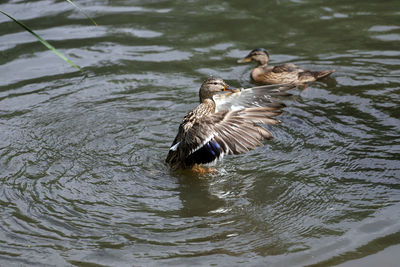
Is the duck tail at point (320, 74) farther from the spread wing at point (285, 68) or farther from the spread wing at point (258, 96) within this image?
the spread wing at point (258, 96)

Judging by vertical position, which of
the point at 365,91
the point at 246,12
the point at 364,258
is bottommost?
the point at 364,258

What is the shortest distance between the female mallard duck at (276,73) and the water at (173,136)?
0.64ft

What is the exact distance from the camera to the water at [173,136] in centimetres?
469

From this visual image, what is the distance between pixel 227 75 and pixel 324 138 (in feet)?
8.88

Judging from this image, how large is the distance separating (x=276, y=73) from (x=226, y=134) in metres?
3.70

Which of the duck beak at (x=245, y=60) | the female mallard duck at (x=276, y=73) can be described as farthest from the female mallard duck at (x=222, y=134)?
the duck beak at (x=245, y=60)

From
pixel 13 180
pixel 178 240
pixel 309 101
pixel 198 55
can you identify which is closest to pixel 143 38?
pixel 198 55

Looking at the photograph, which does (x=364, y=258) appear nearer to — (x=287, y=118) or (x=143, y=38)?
(x=287, y=118)

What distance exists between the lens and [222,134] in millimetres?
5352

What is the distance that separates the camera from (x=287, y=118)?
7176 millimetres

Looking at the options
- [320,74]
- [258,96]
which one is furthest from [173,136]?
[320,74]

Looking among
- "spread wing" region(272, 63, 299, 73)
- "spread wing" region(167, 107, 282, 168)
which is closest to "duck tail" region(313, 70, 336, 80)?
"spread wing" region(272, 63, 299, 73)

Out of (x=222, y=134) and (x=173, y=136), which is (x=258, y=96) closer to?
(x=222, y=134)

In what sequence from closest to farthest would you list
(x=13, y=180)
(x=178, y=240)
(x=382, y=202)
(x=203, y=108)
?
(x=178, y=240) → (x=382, y=202) → (x=13, y=180) → (x=203, y=108)
